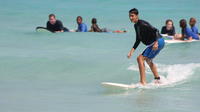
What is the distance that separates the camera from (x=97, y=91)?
1084 cm

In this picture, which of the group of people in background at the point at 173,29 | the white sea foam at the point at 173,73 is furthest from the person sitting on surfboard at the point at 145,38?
the group of people in background at the point at 173,29

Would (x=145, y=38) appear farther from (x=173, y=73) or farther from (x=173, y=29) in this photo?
(x=173, y=29)

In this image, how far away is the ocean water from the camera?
30.8 ft

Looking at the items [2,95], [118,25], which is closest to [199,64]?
[2,95]

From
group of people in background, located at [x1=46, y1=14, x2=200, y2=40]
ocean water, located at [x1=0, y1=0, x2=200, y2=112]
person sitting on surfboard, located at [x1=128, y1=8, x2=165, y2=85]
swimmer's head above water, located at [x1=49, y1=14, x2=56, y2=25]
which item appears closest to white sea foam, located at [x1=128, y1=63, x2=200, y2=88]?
ocean water, located at [x1=0, y1=0, x2=200, y2=112]

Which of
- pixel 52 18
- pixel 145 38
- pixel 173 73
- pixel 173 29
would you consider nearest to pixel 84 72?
pixel 173 73

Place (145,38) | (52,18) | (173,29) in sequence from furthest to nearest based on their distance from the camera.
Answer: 1. (52,18)
2. (173,29)
3. (145,38)

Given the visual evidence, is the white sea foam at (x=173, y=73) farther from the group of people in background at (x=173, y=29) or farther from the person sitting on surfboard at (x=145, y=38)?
the group of people in background at (x=173, y=29)

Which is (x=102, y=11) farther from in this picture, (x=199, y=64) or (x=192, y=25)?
(x=199, y=64)

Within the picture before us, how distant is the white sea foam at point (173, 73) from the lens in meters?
11.2

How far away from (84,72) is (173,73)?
72.9 inches

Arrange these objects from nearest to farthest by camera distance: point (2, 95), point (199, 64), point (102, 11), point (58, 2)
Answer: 1. point (2, 95)
2. point (199, 64)
3. point (102, 11)
4. point (58, 2)

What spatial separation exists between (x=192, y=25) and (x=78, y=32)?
417 centimetres

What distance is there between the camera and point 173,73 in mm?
12422
